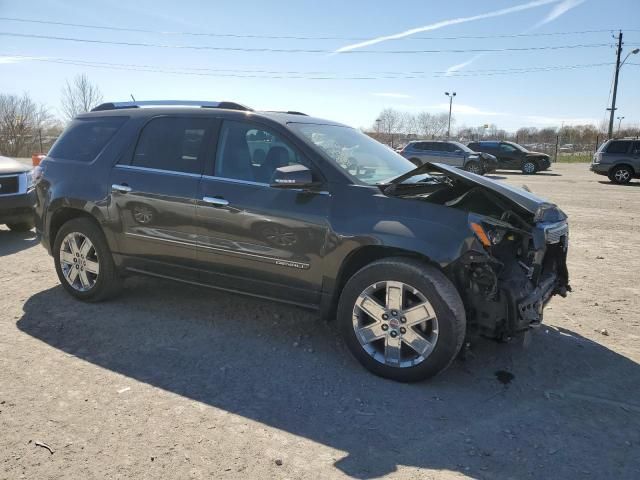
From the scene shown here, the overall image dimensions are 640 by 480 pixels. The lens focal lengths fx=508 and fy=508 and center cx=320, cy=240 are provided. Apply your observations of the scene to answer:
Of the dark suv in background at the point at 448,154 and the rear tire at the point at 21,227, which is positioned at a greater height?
the dark suv in background at the point at 448,154

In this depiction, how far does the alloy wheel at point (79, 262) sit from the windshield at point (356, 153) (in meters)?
2.35

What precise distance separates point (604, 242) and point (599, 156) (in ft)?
46.6

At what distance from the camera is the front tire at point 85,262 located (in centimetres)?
477

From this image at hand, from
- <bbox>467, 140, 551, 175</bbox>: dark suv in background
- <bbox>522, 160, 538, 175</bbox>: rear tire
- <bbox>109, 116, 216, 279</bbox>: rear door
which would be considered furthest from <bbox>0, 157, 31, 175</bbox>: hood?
<bbox>522, 160, 538, 175</bbox>: rear tire

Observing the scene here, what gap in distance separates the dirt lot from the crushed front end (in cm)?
48

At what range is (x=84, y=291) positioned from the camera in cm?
489

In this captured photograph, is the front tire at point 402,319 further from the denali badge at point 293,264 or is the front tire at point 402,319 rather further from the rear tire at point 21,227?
the rear tire at point 21,227

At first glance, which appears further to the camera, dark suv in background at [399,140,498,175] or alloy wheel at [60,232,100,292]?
dark suv in background at [399,140,498,175]

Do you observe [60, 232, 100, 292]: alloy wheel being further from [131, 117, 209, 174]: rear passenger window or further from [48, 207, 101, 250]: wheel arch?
[131, 117, 209, 174]: rear passenger window

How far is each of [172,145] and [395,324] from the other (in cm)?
248

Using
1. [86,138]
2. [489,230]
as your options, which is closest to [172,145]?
[86,138]

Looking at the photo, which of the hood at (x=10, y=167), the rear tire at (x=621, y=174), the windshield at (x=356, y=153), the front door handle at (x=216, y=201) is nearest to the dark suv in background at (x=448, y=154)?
the rear tire at (x=621, y=174)

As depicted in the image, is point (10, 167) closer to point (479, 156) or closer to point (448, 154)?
point (448, 154)

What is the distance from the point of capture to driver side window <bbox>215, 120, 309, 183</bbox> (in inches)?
156
